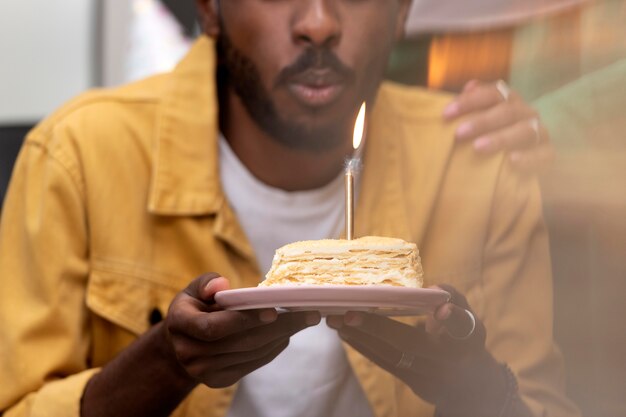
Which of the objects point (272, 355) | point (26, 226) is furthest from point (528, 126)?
point (26, 226)

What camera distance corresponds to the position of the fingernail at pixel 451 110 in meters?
1.50

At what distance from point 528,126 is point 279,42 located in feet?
1.13

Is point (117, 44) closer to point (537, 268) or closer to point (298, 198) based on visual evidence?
point (298, 198)

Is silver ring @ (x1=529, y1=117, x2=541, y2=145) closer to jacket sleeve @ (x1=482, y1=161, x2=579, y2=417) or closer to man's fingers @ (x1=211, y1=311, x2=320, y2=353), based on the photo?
jacket sleeve @ (x1=482, y1=161, x2=579, y2=417)

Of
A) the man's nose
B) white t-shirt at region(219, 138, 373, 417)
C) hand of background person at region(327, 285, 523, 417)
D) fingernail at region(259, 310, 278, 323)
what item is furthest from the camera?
white t-shirt at region(219, 138, 373, 417)

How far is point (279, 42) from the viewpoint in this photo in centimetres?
145

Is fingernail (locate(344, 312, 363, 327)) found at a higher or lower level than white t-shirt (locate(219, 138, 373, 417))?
higher

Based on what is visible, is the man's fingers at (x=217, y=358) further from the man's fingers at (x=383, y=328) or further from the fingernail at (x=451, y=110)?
the fingernail at (x=451, y=110)

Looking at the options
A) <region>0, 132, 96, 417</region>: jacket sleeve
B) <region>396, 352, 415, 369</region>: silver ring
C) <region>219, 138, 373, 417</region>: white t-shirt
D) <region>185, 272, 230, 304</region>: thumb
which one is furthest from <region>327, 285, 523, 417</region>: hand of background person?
<region>0, 132, 96, 417</region>: jacket sleeve

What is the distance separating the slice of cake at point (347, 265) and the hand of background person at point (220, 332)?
0.15 ft

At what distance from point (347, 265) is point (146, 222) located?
2.01ft

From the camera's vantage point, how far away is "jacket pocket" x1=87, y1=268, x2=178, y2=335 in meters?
1.54

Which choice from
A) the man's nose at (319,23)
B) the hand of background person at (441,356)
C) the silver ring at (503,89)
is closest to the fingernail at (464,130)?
the silver ring at (503,89)

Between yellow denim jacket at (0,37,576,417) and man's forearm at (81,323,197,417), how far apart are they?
54mm
